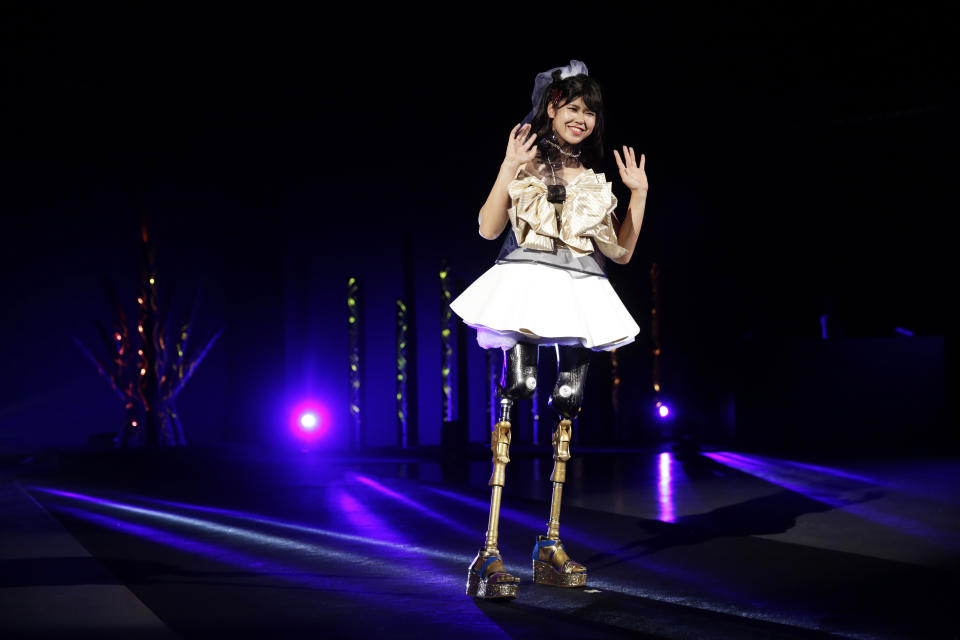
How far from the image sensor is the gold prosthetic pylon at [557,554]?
A: 2.31 meters

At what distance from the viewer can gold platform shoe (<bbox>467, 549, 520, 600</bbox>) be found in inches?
84.0

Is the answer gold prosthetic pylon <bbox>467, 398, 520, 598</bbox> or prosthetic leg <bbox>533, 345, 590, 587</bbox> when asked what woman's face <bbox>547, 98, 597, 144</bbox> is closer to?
prosthetic leg <bbox>533, 345, 590, 587</bbox>

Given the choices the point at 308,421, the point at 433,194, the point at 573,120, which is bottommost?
the point at 308,421

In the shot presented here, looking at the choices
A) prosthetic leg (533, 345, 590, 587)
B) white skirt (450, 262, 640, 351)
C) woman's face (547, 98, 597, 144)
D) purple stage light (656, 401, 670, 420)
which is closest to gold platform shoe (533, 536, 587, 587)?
prosthetic leg (533, 345, 590, 587)

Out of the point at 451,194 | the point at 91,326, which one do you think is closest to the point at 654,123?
the point at 451,194

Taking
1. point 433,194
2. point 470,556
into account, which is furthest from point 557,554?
point 433,194

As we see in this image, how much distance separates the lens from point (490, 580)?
2.14 m

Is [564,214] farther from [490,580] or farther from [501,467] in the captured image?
[490,580]

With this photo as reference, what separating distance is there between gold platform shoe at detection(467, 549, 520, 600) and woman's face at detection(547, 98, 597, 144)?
1.19 meters

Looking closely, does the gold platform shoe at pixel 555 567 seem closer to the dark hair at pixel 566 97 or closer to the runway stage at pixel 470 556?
the runway stage at pixel 470 556

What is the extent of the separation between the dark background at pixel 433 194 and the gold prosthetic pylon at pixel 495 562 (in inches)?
196

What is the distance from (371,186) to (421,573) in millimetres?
6186

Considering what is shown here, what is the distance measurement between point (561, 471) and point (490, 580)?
16.3 inches

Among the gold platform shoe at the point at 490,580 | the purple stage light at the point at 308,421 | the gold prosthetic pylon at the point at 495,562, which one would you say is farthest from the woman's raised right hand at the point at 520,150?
the purple stage light at the point at 308,421
